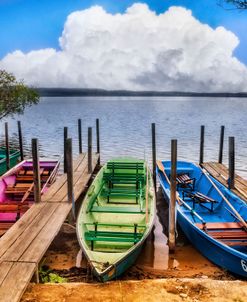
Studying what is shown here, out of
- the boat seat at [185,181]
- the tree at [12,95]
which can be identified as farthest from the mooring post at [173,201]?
the tree at [12,95]

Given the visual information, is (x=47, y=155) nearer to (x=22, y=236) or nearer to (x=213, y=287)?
(x=22, y=236)

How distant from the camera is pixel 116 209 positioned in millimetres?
10281

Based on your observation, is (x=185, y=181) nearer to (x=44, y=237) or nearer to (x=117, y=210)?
(x=117, y=210)

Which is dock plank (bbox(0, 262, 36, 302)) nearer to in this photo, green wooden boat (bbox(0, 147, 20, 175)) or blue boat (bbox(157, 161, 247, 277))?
blue boat (bbox(157, 161, 247, 277))

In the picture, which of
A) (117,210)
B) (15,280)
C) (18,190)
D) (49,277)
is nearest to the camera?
(15,280)

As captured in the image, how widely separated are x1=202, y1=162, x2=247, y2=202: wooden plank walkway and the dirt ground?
6353 mm

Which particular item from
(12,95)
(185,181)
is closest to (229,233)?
(185,181)

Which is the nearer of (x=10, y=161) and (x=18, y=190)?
(x=18, y=190)

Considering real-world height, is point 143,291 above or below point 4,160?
above

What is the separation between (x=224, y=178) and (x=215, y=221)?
13.4ft

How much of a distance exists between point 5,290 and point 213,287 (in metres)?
3.83

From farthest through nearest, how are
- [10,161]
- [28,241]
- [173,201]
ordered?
[10,161]
[173,201]
[28,241]

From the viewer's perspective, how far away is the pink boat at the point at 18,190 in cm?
1053

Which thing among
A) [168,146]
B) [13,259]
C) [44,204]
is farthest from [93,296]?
[168,146]
